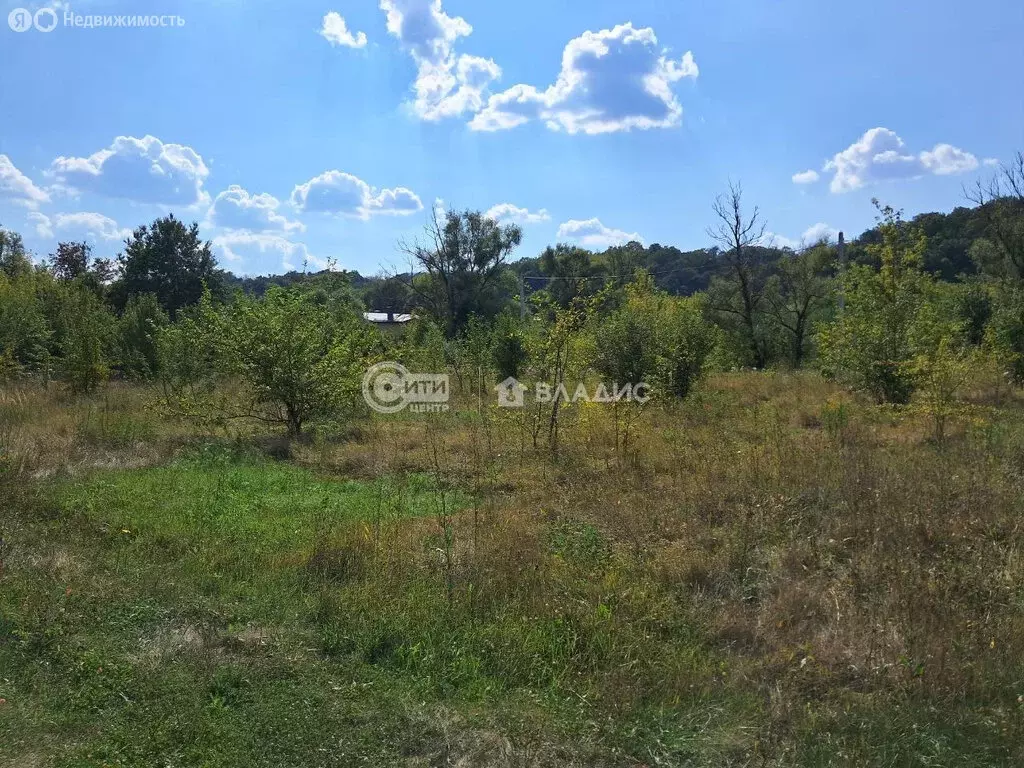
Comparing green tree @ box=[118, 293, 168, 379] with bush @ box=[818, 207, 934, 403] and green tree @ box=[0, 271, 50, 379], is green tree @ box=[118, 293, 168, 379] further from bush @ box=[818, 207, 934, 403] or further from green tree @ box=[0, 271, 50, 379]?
bush @ box=[818, 207, 934, 403]

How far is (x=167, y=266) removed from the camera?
124ft

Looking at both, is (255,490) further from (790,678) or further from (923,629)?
(923,629)

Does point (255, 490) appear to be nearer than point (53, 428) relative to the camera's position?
Yes

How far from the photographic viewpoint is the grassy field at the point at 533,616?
3037mm

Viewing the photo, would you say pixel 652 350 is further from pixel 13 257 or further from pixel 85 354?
pixel 13 257

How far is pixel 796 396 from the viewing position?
14.3 meters

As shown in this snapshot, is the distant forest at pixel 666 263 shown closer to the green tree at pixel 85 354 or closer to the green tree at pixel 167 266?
the green tree at pixel 167 266

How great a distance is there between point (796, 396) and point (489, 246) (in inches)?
1214

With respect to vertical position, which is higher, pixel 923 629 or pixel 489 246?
pixel 489 246

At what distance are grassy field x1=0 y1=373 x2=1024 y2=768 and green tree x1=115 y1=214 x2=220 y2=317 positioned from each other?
33.7m

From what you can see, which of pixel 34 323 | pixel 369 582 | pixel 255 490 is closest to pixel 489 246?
A: pixel 34 323

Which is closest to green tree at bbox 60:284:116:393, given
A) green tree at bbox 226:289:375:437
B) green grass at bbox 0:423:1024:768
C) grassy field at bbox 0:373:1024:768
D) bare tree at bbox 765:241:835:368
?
green tree at bbox 226:289:375:437

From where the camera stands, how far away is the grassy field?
304 centimetres

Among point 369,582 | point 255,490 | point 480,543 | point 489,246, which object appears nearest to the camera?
point 369,582
